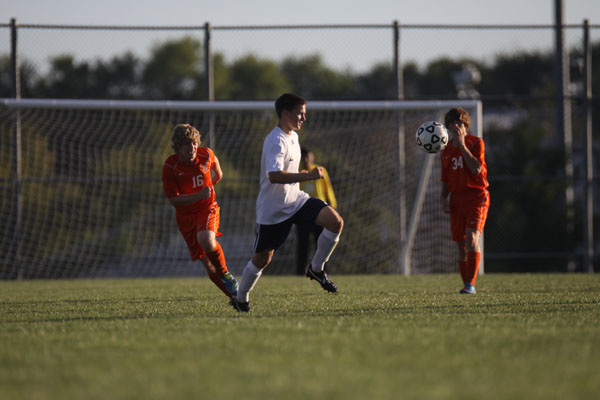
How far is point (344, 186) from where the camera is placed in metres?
14.3

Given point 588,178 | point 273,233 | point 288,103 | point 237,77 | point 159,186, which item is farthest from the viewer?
point 237,77

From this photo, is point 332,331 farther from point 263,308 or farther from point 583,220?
point 583,220

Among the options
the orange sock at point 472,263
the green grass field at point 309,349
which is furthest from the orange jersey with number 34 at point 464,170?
the green grass field at point 309,349

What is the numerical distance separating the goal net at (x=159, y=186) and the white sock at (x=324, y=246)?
564 centimetres

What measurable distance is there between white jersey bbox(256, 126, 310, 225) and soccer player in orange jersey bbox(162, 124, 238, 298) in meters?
0.79

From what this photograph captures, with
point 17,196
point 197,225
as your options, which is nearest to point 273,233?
point 197,225

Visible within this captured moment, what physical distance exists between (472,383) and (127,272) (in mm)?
10800

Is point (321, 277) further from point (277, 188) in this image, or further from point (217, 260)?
point (277, 188)

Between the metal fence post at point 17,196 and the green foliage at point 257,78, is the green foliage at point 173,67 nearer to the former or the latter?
the green foliage at point 257,78

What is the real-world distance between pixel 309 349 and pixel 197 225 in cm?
310

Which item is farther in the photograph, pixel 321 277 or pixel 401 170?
pixel 401 170

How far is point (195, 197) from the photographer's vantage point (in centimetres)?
688

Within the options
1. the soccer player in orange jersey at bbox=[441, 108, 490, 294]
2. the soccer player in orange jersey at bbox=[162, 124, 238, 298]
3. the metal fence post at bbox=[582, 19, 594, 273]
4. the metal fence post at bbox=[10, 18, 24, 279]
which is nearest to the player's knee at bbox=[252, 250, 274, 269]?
the soccer player in orange jersey at bbox=[162, 124, 238, 298]

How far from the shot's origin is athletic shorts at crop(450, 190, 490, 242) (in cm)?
802
